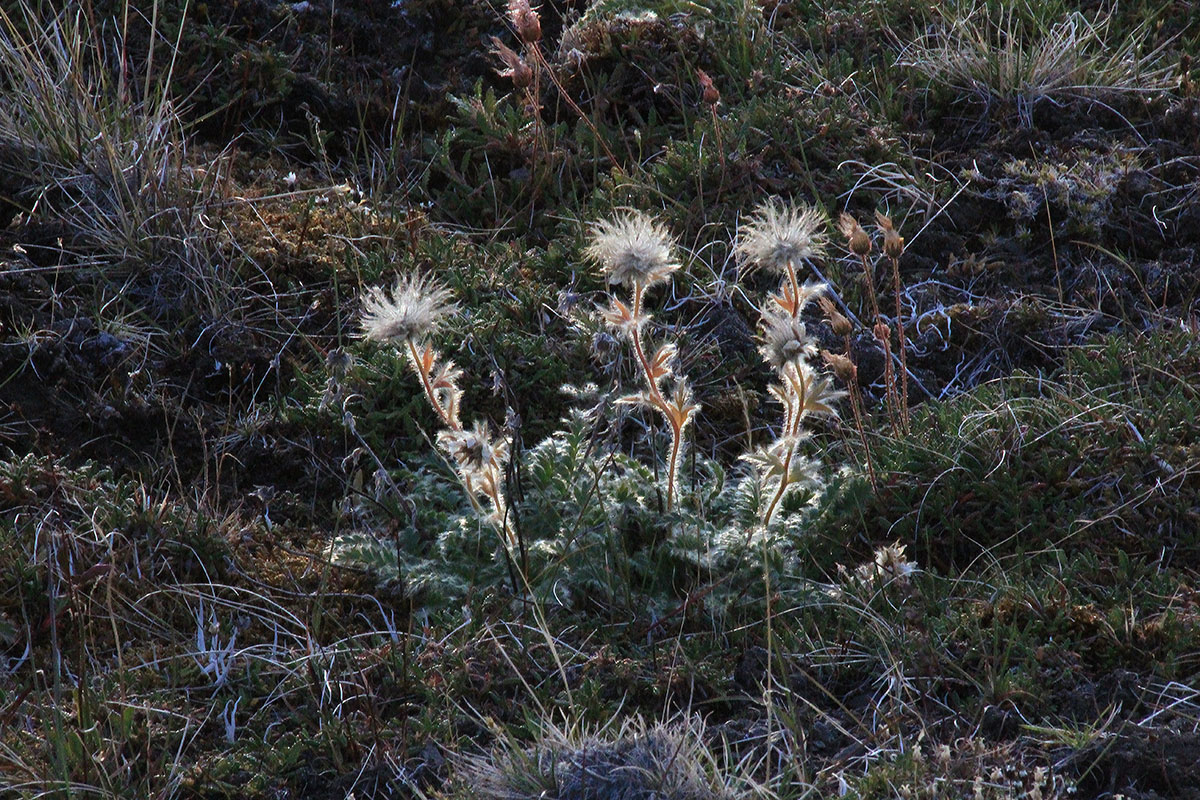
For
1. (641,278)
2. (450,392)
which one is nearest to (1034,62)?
(641,278)

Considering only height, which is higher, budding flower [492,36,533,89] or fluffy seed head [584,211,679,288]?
fluffy seed head [584,211,679,288]

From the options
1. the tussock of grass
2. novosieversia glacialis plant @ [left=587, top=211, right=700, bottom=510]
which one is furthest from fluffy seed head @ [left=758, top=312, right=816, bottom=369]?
the tussock of grass

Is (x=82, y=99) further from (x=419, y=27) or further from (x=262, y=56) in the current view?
(x=419, y=27)

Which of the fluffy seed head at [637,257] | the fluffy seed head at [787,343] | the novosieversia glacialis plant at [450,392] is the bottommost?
the novosieversia glacialis plant at [450,392]

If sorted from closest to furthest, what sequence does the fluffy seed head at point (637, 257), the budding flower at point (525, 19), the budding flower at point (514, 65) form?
the fluffy seed head at point (637, 257) < the budding flower at point (525, 19) < the budding flower at point (514, 65)

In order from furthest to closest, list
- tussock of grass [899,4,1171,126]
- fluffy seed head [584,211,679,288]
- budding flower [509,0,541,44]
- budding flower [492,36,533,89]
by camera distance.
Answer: tussock of grass [899,4,1171,126]
budding flower [492,36,533,89]
budding flower [509,0,541,44]
fluffy seed head [584,211,679,288]

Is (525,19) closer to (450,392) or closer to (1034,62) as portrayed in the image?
(450,392)

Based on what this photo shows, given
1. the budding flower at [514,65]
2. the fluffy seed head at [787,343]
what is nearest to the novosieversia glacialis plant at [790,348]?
the fluffy seed head at [787,343]

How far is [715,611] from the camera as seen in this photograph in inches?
119

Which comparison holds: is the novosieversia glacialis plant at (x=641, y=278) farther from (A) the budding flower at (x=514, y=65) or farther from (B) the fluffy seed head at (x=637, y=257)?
(A) the budding flower at (x=514, y=65)

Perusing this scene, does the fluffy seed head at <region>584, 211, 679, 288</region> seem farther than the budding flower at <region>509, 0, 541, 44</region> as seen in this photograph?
No

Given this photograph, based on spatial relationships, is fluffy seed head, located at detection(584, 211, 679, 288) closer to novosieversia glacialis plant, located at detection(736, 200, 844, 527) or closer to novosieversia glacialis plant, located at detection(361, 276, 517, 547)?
novosieversia glacialis plant, located at detection(736, 200, 844, 527)

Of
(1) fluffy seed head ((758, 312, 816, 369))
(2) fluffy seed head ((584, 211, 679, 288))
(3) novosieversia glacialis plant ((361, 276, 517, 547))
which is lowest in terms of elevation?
(3) novosieversia glacialis plant ((361, 276, 517, 547))

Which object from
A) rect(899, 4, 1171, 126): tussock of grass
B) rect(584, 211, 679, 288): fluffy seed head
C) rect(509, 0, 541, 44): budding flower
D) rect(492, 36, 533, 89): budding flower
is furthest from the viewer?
rect(899, 4, 1171, 126): tussock of grass
